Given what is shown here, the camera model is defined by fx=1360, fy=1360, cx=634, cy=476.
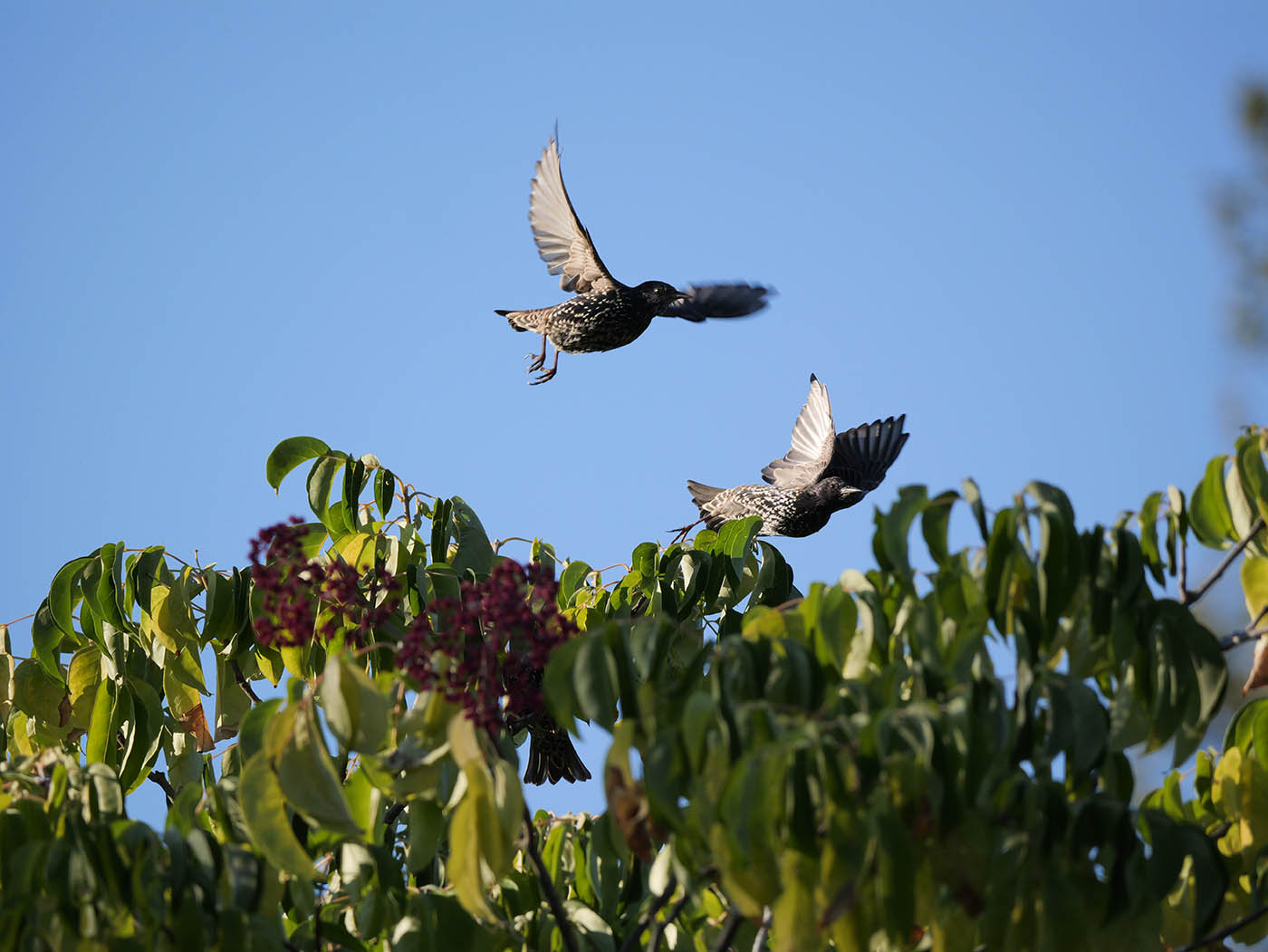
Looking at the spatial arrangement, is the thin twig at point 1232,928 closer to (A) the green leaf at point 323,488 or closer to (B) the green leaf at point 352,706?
(B) the green leaf at point 352,706

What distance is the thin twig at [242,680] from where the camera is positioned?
3.42 m

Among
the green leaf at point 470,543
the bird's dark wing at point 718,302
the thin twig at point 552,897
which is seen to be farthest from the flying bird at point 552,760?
the thin twig at point 552,897

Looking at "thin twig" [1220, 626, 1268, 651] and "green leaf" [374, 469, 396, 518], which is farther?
"green leaf" [374, 469, 396, 518]

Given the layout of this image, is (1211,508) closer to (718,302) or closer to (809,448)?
(718,302)

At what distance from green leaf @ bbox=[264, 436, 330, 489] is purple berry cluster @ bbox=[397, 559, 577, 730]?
1125mm

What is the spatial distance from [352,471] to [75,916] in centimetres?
157

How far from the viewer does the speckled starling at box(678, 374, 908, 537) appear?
5820mm

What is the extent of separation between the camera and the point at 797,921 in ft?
5.59

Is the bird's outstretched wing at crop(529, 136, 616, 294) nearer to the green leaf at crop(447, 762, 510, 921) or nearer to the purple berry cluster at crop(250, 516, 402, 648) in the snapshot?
the purple berry cluster at crop(250, 516, 402, 648)

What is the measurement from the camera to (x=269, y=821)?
1.95m

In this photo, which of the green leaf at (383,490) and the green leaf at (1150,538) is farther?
the green leaf at (383,490)

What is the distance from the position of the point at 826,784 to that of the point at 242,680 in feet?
7.12

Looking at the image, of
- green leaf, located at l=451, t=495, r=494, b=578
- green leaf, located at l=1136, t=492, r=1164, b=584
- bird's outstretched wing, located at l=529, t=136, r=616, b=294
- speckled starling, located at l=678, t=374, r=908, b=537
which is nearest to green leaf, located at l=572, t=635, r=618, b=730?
green leaf, located at l=1136, t=492, r=1164, b=584

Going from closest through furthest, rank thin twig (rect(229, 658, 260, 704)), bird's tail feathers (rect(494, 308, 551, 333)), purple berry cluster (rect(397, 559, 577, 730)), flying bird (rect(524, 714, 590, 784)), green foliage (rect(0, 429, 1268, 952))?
1. green foliage (rect(0, 429, 1268, 952))
2. purple berry cluster (rect(397, 559, 577, 730))
3. thin twig (rect(229, 658, 260, 704))
4. flying bird (rect(524, 714, 590, 784))
5. bird's tail feathers (rect(494, 308, 551, 333))
